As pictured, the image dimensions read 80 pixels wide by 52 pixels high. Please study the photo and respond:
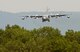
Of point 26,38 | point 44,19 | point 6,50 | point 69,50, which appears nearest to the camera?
point 6,50

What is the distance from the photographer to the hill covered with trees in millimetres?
53975

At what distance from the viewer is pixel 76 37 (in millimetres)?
64000

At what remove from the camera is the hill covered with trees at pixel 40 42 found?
5397 centimetres

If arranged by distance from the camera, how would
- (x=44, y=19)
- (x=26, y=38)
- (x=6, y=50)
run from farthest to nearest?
1. (x=44, y=19)
2. (x=26, y=38)
3. (x=6, y=50)

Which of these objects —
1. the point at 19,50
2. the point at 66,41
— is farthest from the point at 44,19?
the point at 19,50

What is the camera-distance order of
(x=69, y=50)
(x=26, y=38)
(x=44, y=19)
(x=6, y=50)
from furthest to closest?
1. (x=44, y=19)
2. (x=26, y=38)
3. (x=69, y=50)
4. (x=6, y=50)

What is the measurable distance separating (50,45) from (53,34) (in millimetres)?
7903

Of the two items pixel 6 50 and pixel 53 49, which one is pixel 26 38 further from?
pixel 6 50

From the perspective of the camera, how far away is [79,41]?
62.8 metres

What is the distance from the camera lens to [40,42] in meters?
57.0

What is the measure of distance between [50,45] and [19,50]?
6.45 metres

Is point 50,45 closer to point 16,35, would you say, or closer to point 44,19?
point 16,35

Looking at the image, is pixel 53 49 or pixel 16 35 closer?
pixel 53 49

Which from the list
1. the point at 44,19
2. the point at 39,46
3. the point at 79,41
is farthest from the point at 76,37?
the point at 44,19
